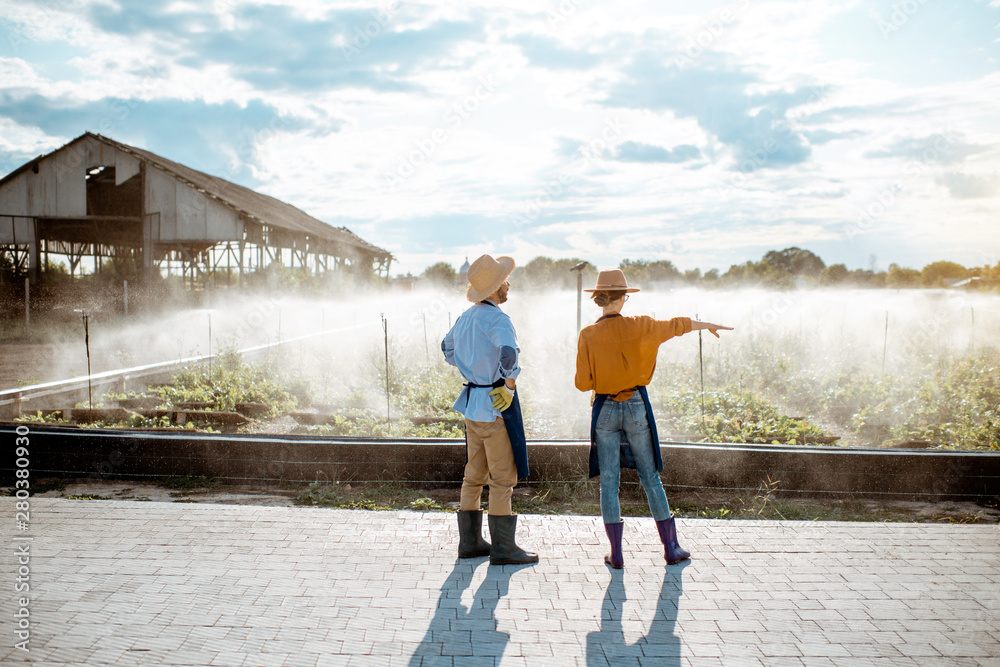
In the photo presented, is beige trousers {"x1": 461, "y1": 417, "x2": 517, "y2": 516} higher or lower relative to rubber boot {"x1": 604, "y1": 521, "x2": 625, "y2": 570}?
higher

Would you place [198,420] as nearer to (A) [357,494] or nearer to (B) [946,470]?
(A) [357,494]

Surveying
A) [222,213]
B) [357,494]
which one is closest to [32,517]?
[357,494]

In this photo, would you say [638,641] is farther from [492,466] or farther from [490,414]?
[490,414]

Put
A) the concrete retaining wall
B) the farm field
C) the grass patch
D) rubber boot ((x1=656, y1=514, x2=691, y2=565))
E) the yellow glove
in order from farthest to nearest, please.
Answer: the farm field → the grass patch → the concrete retaining wall → rubber boot ((x1=656, y1=514, x2=691, y2=565)) → the yellow glove

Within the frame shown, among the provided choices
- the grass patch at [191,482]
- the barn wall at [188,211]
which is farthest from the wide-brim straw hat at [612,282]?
the barn wall at [188,211]

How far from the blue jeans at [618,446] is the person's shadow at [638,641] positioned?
0.50m

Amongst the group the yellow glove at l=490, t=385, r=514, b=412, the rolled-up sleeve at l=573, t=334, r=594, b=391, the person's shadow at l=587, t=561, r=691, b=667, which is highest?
the rolled-up sleeve at l=573, t=334, r=594, b=391

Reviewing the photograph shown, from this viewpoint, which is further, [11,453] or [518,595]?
[11,453]

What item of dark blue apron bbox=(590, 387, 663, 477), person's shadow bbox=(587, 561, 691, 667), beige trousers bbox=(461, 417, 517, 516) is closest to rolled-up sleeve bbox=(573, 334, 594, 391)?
dark blue apron bbox=(590, 387, 663, 477)

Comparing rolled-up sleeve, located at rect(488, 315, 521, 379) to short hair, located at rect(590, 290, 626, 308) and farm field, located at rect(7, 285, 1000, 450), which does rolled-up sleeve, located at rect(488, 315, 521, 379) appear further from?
farm field, located at rect(7, 285, 1000, 450)

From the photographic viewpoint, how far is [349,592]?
3594 millimetres

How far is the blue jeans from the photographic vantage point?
4098mm

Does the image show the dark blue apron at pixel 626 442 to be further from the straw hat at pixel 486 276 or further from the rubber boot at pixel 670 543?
the straw hat at pixel 486 276

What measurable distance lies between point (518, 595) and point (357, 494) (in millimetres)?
2280
